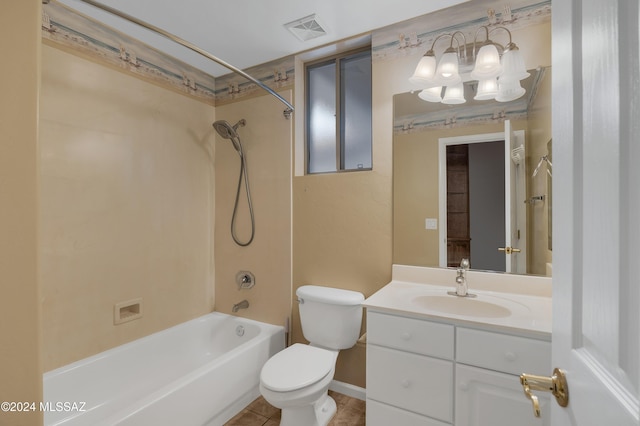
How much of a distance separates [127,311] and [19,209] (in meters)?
1.71

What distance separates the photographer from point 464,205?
1.74 m

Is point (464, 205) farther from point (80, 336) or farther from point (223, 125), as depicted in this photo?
point (80, 336)

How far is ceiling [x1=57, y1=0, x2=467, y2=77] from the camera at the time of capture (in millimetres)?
1705

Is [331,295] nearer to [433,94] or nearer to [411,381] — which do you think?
[411,381]

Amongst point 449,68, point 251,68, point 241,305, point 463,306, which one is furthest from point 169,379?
point 449,68

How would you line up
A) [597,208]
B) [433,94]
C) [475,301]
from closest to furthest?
[597,208] < [475,301] < [433,94]

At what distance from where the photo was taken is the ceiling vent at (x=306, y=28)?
72.2 inches

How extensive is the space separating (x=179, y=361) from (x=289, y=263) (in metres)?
1.12

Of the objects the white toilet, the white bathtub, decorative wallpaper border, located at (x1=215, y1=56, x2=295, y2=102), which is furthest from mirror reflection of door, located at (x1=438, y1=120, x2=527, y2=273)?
the white bathtub

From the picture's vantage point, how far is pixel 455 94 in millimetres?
1706

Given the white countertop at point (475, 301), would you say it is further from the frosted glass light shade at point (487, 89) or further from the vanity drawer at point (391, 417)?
the frosted glass light shade at point (487, 89)

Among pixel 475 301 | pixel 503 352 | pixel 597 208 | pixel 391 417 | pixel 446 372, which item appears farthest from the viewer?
pixel 475 301

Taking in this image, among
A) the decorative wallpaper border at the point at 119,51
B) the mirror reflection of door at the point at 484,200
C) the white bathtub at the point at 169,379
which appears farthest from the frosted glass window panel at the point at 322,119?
the white bathtub at the point at 169,379

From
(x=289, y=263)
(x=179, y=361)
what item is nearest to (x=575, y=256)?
(x=289, y=263)
